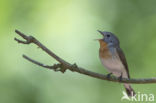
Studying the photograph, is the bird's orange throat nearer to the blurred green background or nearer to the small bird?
the small bird

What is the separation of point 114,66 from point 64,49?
2.93 metres

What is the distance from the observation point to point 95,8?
8648 millimetres

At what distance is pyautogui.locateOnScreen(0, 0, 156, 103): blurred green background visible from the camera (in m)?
7.59

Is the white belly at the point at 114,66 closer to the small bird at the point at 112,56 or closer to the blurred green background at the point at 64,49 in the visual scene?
the small bird at the point at 112,56

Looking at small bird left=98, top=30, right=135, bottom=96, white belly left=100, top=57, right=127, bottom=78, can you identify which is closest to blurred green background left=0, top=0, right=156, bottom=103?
small bird left=98, top=30, right=135, bottom=96

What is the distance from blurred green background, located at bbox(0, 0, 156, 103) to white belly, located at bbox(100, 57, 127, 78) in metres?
2.61

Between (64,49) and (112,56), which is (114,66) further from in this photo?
(64,49)

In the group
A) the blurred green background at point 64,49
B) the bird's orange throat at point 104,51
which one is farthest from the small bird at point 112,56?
the blurred green background at point 64,49

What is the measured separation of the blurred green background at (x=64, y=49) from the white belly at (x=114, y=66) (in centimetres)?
261

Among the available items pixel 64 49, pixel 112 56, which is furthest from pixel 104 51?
pixel 64 49

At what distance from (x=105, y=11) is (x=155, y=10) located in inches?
40.0

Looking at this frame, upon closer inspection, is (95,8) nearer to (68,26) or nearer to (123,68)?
(68,26)

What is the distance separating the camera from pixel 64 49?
7.76 metres

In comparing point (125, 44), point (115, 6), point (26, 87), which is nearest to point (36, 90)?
point (26, 87)
